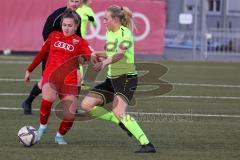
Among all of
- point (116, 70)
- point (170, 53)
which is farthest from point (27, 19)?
point (116, 70)

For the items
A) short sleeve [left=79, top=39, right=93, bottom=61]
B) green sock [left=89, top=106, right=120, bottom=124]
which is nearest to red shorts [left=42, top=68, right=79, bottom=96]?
short sleeve [left=79, top=39, right=93, bottom=61]

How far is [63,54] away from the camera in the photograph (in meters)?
10.0

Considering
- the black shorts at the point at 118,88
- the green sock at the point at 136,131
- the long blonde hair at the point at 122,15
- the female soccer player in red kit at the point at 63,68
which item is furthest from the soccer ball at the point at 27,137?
the long blonde hair at the point at 122,15

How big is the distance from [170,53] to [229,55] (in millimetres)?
2463

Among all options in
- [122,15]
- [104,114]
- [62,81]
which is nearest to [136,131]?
[104,114]

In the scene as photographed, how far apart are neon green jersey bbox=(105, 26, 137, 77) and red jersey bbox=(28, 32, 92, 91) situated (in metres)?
0.40

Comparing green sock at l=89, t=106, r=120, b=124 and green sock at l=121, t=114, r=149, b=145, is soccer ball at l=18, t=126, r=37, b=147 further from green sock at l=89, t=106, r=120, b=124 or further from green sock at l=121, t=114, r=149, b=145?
green sock at l=121, t=114, r=149, b=145

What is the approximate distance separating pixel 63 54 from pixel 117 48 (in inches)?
31.1

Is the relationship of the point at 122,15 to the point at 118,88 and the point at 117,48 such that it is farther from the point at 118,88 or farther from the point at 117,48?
the point at 118,88

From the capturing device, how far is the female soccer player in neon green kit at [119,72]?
954cm

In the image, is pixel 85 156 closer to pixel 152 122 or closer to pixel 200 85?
pixel 152 122

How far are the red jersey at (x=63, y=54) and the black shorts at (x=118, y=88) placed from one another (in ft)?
1.28

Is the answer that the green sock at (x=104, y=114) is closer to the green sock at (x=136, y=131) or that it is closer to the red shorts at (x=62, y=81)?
the red shorts at (x=62, y=81)

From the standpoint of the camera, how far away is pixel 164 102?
15.5 meters
